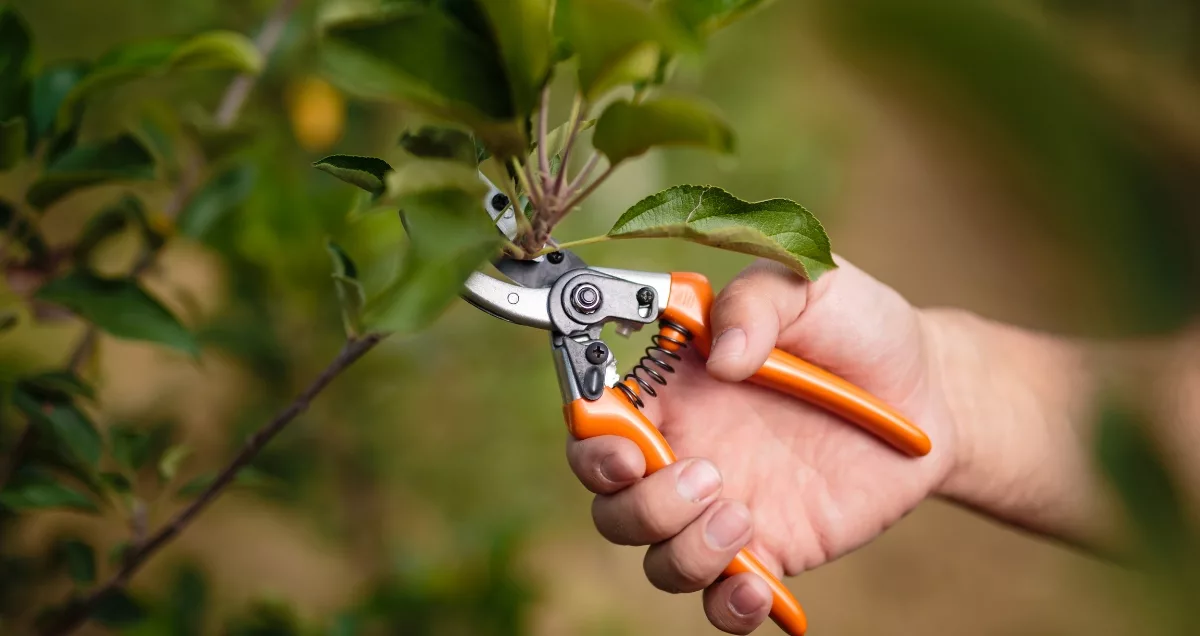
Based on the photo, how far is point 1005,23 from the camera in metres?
0.13

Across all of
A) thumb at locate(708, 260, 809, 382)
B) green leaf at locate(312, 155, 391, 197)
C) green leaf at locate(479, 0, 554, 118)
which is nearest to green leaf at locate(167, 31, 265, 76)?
green leaf at locate(312, 155, 391, 197)

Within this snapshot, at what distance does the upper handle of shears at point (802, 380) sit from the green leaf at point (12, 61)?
55cm

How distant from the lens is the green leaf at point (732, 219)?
593 mm

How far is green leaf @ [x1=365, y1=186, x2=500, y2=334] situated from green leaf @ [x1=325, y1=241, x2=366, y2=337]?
0.30 feet

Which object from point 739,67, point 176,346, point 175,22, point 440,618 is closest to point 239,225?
point 176,346

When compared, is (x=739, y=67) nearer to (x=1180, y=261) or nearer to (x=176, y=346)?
(x=176, y=346)

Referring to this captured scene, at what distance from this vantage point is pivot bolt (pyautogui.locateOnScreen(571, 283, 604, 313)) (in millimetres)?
705

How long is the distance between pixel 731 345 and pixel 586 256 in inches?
47.1

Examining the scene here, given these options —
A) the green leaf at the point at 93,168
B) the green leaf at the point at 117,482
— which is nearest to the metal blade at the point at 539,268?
the green leaf at the point at 93,168

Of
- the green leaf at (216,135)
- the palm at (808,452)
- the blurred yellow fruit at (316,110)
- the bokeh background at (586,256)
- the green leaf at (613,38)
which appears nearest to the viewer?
the bokeh background at (586,256)

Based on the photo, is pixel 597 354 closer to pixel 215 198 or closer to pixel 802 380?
pixel 802 380

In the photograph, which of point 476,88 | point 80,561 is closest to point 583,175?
point 476,88

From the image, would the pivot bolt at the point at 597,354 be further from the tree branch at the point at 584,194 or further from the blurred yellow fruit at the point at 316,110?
the blurred yellow fruit at the point at 316,110

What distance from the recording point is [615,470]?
0.76 metres
